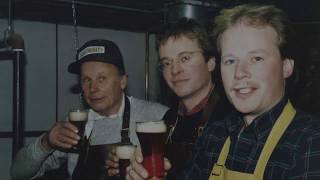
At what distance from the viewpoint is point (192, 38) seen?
268cm

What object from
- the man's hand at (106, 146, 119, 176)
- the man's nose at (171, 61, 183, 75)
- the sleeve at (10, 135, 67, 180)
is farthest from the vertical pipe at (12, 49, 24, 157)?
the man's nose at (171, 61, 183, 75)

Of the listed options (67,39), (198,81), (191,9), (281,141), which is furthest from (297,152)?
(67,39)

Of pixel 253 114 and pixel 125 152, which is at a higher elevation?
pixel 253 114

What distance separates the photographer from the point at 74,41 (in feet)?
19.1

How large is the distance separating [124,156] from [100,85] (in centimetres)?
94

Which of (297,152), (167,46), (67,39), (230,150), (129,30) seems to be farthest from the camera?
(129,30)

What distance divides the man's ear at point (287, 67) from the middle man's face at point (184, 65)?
98 cm

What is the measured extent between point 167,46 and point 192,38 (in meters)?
0.16

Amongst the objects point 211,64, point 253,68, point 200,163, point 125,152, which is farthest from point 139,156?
point 211,64

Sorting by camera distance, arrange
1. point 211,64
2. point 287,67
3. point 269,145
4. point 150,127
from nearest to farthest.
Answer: point 269,145 → point 287,67 → point 150,127 → point 211,64

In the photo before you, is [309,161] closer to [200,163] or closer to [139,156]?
[200,163]

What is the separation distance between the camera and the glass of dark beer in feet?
6.55

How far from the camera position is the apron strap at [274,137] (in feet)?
5.14

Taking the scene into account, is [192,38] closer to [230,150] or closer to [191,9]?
[230,150]
